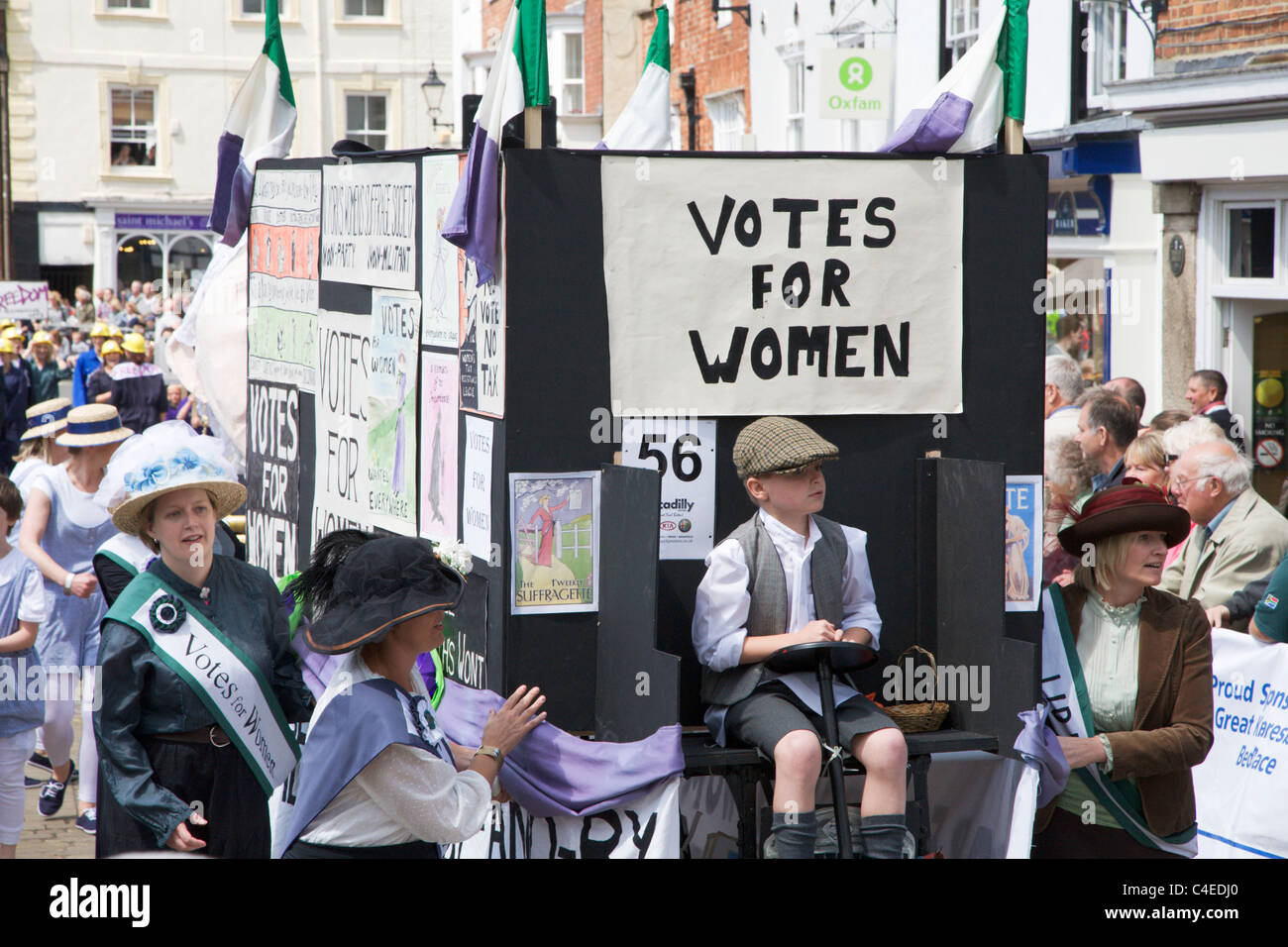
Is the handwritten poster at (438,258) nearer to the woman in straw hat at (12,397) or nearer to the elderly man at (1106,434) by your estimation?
the elderly man at (1106,434)

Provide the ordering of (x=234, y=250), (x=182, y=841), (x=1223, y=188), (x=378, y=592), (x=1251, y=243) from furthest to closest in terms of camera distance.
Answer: (x=1223, y=188) → (x=1251, y=243) → (x=234, y=250) → (x=182, y=841) → (x=378, y=592)

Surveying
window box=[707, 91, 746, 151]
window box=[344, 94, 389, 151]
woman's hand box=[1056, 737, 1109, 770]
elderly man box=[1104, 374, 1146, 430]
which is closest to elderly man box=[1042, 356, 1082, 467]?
elderly man box=[1104, 374, 1146, 430]

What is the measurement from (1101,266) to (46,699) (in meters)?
10.6

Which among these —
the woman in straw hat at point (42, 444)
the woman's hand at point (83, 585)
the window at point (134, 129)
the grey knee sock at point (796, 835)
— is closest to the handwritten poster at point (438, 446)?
the grey knee sock at point (796, 835)

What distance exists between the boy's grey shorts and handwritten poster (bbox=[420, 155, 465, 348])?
5.11ft

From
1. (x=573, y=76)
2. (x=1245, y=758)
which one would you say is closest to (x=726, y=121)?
(x=573, y=76)

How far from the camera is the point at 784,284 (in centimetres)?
476

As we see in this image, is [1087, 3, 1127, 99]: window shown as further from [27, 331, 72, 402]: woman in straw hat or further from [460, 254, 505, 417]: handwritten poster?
[27, 331, 72, 402]: woman in straw hat

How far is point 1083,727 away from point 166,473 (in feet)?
9.47

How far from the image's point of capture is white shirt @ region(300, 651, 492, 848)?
349 centimetres

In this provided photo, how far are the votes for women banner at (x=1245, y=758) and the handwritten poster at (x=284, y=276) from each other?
13.9 feet

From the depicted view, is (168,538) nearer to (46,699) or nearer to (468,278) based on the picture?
(468,278)

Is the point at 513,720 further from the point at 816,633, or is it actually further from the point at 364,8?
the point at 364,8

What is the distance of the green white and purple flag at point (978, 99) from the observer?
480cm
